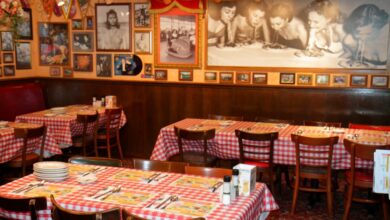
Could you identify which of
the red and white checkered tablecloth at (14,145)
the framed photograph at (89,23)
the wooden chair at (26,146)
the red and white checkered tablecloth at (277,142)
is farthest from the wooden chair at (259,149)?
the framed photograph at (89,23)

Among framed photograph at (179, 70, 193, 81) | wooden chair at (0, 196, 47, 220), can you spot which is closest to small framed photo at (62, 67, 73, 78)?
framed photograph at (179, 70, 193, 81)

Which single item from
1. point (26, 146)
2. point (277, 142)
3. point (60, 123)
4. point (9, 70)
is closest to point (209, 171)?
point (277, 142)

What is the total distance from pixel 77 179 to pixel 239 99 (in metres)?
4.37

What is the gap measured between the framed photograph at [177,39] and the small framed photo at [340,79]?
2.23 meters

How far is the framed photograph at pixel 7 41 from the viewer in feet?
26.7

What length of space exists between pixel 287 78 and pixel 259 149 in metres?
2.12

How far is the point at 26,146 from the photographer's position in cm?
573

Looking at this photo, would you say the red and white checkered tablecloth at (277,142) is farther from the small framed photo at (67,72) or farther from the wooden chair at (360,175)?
the small framed photo at (67,72)

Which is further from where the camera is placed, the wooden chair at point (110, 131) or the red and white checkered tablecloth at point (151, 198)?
the wooden chair at point (110, 131)

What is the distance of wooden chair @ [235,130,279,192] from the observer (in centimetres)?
534

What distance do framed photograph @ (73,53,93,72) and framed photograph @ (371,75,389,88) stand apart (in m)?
4.93

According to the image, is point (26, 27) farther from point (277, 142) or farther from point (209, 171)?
point (209, 171)

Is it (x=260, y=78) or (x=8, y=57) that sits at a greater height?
(x=8, y=57)

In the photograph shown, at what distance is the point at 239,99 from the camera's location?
25.1 ft
